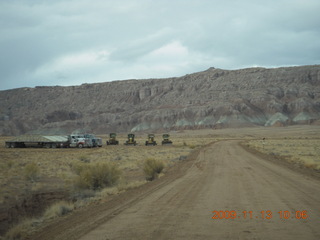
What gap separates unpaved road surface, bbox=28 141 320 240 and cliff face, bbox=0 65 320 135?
129 metres

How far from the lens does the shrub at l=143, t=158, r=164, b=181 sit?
18.3 m

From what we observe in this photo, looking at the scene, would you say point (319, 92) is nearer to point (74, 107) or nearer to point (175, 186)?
point (74, 107)

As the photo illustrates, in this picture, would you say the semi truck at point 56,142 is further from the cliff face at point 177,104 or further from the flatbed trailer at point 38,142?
the cliff face at point 177,104

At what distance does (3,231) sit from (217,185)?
7.73 metres

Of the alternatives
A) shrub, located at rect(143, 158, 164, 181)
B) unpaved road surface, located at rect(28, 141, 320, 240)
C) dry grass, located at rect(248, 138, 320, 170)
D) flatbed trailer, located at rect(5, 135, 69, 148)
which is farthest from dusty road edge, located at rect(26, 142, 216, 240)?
flatbed trailer, located at rect(5, 135, 69, 148)

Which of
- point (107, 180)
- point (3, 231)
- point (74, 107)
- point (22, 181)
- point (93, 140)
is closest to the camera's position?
point (3, 231)

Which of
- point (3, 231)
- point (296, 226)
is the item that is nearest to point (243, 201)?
point (296, 226)

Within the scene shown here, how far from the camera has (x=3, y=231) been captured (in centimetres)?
971

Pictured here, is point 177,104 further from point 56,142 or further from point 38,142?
point 56,142

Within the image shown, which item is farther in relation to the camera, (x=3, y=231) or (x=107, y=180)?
(x=107, y=180)

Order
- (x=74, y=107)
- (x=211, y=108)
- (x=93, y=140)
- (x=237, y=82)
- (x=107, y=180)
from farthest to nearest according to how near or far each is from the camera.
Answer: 1. (x=74, y=107)
2. (x=237, y=82)
3. (x=211, y=108)
4. (x=93, y=140)
5. (x=107, y=180)

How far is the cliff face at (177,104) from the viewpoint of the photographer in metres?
143
